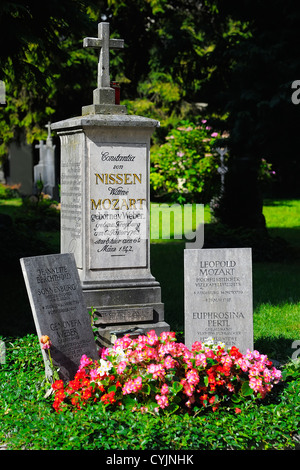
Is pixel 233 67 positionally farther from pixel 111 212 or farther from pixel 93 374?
pixel 93 374

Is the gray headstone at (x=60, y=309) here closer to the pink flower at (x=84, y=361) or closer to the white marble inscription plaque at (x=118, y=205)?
the pink flower at (x=84, y=361)

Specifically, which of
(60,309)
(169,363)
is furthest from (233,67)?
(169,363)

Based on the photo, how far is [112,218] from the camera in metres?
6.46

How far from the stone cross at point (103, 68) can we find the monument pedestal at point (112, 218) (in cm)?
29

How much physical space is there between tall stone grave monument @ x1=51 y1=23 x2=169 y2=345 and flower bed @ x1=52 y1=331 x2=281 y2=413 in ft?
4.06

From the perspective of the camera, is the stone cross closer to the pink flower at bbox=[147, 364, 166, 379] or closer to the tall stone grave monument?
the tall stone grave monument

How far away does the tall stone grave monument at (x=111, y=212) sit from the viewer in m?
6.37

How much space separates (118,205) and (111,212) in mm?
92

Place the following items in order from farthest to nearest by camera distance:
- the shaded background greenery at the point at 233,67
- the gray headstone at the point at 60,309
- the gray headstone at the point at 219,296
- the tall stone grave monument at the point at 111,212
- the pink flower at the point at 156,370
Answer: the shaded background greenery at the point at 233,67 < the tall stone grave monument at the point at 111,212 < the gray headstone at the point at 219,296 < the gray headstone at the point at 60,309 < the pink flower at the point at 156,370

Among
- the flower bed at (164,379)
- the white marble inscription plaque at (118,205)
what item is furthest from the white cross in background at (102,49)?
the flower bed at (164,379)

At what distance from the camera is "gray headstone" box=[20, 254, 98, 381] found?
18.0ft

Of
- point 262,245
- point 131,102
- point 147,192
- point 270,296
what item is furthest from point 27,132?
point 147,192

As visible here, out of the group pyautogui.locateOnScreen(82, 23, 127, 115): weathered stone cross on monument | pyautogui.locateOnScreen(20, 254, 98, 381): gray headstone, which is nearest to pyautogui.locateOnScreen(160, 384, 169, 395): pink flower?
pyautogui.locateOnScreen(20, 254, 98, 381): gray headstone

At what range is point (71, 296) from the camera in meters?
5.72
